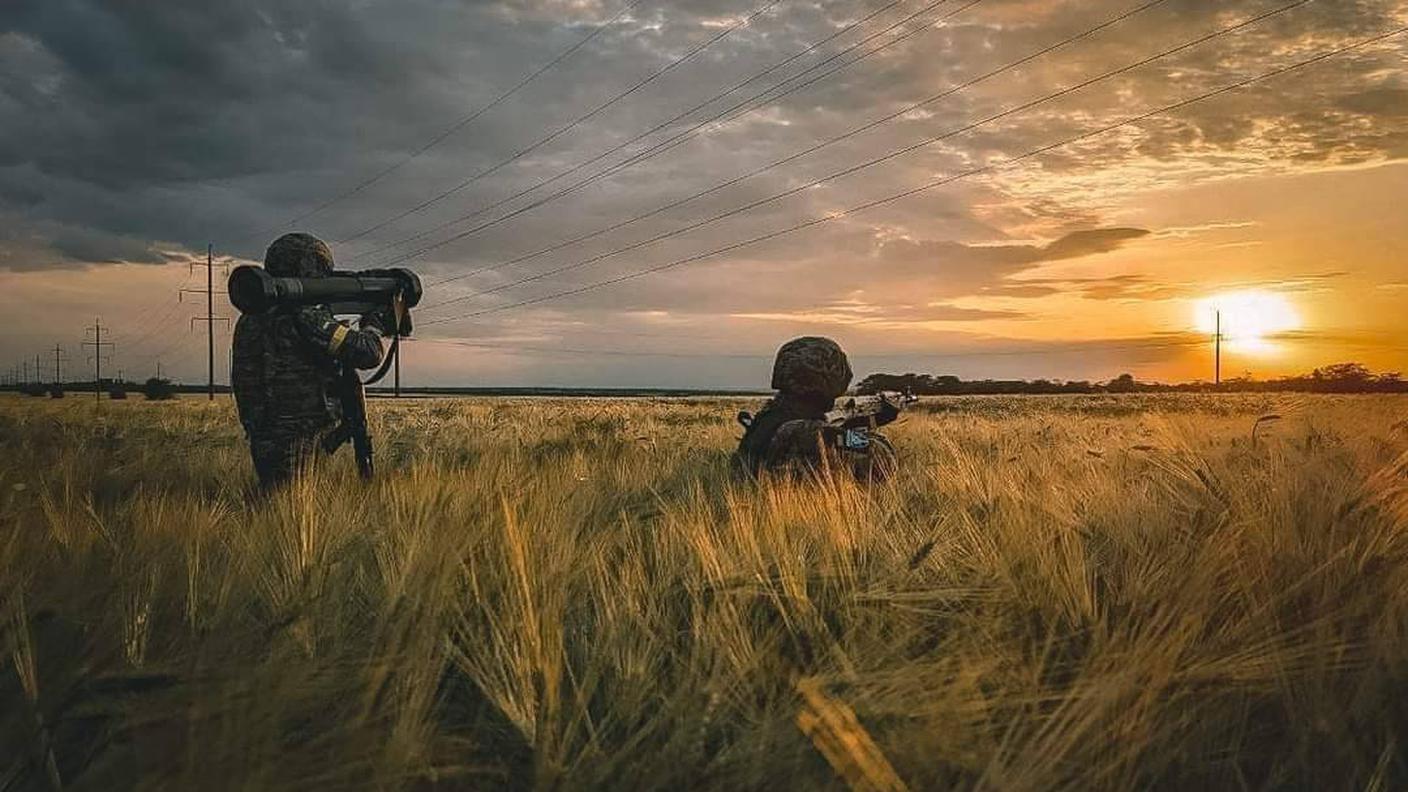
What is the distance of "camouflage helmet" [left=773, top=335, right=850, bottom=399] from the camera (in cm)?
693

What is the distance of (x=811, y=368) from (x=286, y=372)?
409 centimetres

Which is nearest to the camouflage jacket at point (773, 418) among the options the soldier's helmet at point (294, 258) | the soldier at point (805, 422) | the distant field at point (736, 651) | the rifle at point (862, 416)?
the soldier at point (805, 422)

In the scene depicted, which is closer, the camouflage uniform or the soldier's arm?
the soldier's arm

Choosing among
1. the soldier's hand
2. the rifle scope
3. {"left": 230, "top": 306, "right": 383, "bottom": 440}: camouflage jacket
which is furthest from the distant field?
the soldier's hand

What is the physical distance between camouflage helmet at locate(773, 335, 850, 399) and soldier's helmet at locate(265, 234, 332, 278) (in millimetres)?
3719

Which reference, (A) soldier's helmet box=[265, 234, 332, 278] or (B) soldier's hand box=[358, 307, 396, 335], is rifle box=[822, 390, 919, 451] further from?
(A) soldier's helmet box=[265, 234, 332, 278]

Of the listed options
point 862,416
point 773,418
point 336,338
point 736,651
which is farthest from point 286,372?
point 736,651

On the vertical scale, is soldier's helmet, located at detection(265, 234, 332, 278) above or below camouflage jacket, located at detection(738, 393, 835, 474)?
above

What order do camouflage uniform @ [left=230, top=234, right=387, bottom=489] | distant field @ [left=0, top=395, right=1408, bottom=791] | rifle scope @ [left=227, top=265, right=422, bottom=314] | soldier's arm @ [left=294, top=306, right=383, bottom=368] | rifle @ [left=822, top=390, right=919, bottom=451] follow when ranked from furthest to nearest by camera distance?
camouflage uniform @ [left=230, top=234, right=387, bottom=489] < rifle @ [left=822, top=390, right=919, bottom=451] < soldier's arm @ [left=294, top=306, right=383, bottom=368] < rifle scope @ [left=227, top=265, right=422, bottom=314] < distant field @ [left=0, top=395, right=1408, bottom=791]

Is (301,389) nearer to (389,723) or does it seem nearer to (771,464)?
(771,464)

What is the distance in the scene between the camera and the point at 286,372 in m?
6.67

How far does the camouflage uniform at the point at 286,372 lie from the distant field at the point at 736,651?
2.78 meters

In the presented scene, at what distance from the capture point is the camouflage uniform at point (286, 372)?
6.64m

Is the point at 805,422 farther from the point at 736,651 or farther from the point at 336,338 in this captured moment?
the point at 736,651
